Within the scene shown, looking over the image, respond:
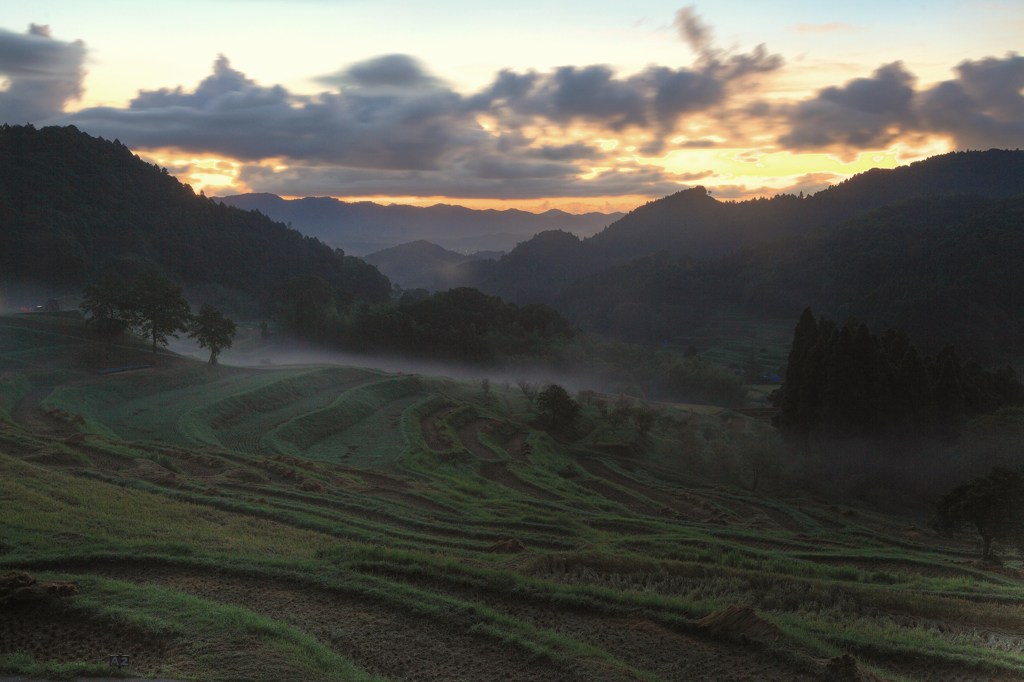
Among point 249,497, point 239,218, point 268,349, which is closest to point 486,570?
point 249,497

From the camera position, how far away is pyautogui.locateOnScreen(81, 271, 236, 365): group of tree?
209 feet

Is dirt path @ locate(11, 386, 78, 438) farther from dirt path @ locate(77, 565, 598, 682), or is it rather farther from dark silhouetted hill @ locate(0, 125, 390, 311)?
dark silhouetted hill @ locate(0, 125, 390, 311)

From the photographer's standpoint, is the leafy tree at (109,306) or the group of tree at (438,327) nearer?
the leafy tree at (109,306)

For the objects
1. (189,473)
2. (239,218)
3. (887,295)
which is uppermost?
(239,218)

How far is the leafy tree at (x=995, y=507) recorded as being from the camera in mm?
29672

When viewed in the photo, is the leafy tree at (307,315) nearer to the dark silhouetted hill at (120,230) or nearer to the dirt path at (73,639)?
the dark silhouetted hill at (120,230)

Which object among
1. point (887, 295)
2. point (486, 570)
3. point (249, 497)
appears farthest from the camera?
point (887, 295)

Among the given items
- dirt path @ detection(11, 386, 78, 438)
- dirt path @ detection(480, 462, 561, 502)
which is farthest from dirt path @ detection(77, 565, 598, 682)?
dirt path @ detection(11, 386, 78, 438)

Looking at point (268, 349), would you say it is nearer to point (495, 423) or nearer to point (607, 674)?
point (495, 423)

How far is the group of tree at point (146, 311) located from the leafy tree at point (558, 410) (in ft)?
95.3

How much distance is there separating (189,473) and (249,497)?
248 inches

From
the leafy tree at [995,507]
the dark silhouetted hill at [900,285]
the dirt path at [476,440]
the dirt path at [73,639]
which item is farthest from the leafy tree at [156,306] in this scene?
the dark silhouetted hill at [900,285]

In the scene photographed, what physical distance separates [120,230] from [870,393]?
14388 centimetres

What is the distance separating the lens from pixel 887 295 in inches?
5595
